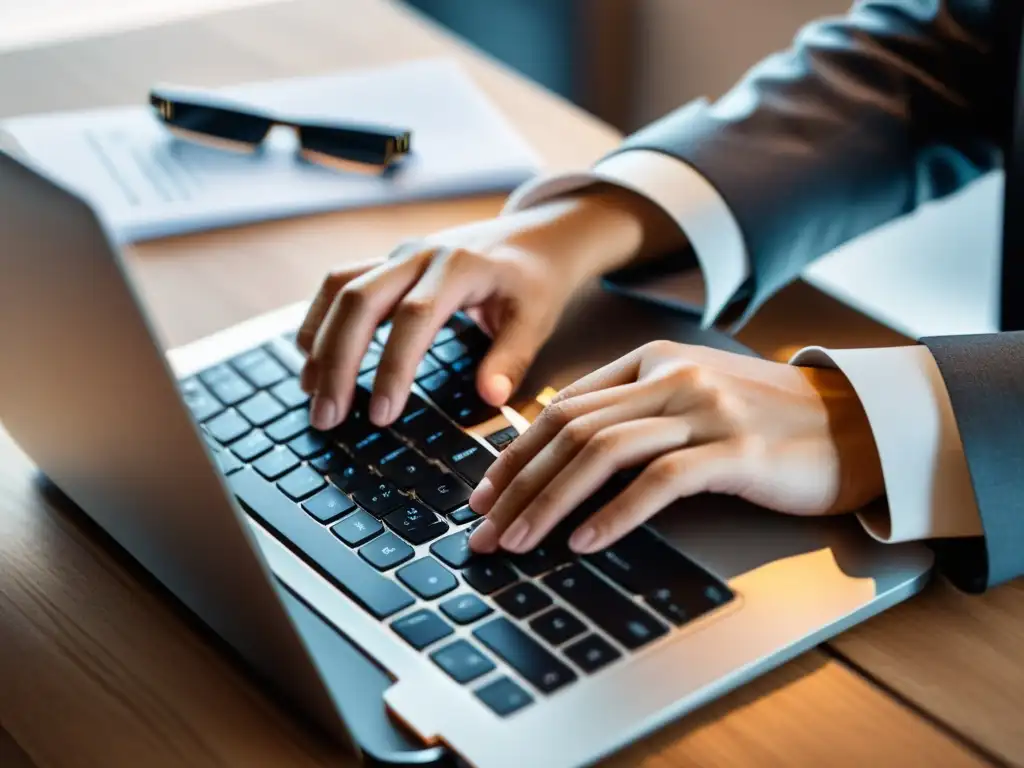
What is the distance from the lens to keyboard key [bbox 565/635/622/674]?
57 cm

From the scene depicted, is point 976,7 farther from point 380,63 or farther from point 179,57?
point 179,57

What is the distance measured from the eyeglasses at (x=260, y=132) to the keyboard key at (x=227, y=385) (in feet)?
1.08

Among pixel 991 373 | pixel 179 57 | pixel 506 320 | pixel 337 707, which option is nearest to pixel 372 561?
pixel 337 707

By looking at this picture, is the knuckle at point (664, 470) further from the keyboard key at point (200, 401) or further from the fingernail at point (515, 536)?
the keyboard key at point (200, 401)

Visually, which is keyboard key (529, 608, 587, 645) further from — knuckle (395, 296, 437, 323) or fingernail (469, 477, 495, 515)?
knuckle (395, 296, 437, 323)

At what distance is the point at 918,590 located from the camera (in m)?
0.65

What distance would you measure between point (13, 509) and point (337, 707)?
0.29m

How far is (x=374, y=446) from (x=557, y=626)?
188mm

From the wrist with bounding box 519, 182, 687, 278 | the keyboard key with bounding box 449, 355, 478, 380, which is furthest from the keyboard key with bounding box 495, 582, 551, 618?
the wrist with bounding box 519, 182, 687, 278

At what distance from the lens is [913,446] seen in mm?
675

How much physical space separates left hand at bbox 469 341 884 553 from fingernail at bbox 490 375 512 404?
0.06 metres

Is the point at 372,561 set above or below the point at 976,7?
below

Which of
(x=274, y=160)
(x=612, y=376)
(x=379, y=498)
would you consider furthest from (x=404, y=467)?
(x=274, y=160)

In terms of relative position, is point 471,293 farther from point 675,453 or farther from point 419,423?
point 675,453
